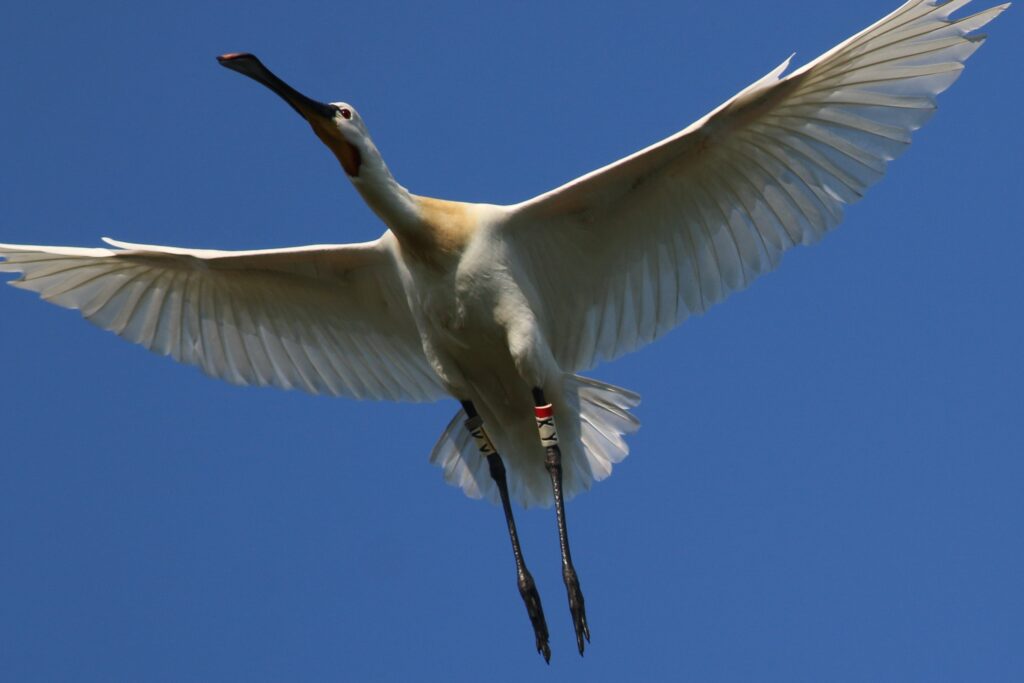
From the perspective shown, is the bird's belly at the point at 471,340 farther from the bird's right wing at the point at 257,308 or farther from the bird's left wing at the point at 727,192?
the bird's right wing at the point at 257,308

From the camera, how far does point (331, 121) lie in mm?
15352

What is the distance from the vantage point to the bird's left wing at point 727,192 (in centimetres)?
1451

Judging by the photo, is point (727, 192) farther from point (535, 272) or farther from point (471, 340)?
point (471, 340)

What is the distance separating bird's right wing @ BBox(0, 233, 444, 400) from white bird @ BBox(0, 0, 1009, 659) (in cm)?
1

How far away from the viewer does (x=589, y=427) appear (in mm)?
16031

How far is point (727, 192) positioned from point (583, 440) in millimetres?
2079

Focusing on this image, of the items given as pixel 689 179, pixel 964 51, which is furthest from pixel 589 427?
pixel 964 51

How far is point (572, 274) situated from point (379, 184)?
1527 millimetres

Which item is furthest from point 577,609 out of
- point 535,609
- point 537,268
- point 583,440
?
point 537,268

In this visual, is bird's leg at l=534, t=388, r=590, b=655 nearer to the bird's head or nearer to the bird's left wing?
the bird's left wing

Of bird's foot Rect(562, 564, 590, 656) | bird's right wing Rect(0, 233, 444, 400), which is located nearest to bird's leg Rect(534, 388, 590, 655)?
bird's foot Rect(562, 564, 590, 656)

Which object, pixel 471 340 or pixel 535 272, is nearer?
pixel 471 340

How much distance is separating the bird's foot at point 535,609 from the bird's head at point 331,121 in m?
2.97

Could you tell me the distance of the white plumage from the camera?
1473 centimetres
